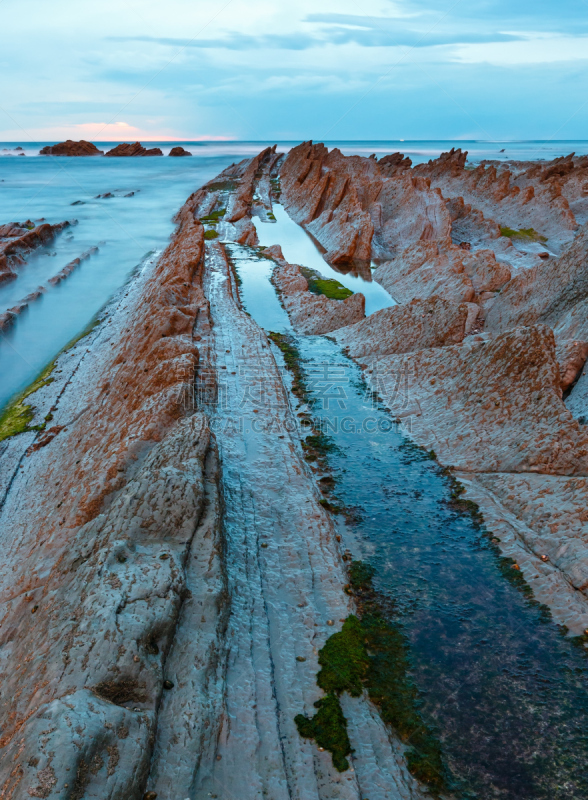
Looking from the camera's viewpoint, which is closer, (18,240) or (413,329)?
(413,329)

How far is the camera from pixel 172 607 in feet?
18.8

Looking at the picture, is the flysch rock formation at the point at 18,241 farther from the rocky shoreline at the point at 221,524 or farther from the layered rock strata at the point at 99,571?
the layered rock strata at the point at 99,571

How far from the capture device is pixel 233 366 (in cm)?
1368

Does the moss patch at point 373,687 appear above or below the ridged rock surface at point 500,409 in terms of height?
below

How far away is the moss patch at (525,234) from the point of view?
3350 cm

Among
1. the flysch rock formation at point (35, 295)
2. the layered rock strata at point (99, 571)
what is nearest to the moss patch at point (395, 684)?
the layered rock strata at point (99, 571)

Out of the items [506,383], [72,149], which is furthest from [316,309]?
[72,149]

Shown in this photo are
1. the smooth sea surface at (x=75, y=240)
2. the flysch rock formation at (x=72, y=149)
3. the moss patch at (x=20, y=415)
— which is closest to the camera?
the moss patch at (x=20, y=415)

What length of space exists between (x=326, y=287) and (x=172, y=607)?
18829 mm

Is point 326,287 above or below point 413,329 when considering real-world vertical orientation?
below

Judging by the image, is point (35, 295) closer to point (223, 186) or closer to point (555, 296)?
point (555, 296)

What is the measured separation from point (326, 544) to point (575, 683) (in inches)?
136

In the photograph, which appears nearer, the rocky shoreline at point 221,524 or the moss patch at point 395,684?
the rocky shoreline at point 221,524

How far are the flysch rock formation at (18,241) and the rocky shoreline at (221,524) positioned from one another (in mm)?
15517
